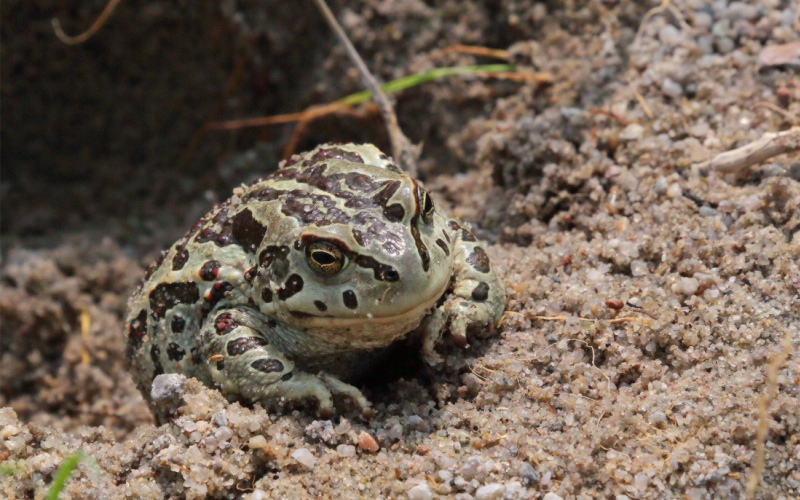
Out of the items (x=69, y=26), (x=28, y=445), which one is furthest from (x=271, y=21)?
(x=28, y=445)

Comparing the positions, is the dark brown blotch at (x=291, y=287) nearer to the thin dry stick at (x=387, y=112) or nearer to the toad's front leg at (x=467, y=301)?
the toad's front leg at (x=467, y=301)

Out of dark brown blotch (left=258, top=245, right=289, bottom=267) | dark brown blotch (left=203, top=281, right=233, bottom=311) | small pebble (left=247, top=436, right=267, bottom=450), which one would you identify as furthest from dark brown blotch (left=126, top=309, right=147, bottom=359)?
small pebble (left=247, top=436, right=267, bottom=450)

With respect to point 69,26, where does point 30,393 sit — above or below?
below

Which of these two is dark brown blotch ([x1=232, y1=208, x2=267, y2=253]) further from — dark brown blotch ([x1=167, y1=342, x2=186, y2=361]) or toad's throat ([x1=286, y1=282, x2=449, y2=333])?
dark brown blotch ([x1=167, y1=342, x2=186, y2=361])

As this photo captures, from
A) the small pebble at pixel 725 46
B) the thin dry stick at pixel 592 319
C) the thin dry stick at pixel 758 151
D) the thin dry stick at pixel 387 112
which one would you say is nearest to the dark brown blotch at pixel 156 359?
the thin dry stick at pixel 592 319

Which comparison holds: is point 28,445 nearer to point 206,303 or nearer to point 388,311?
point 206,303

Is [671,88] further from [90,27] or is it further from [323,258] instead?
[90,27]
